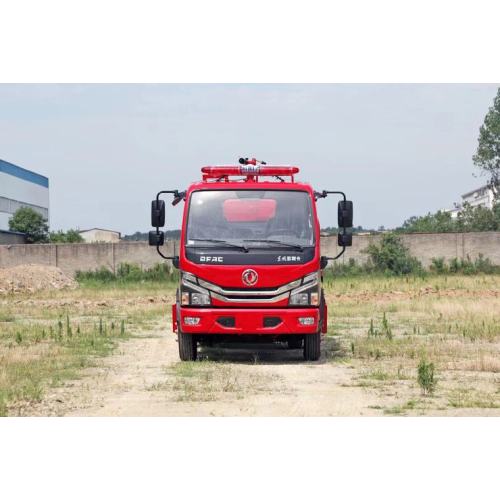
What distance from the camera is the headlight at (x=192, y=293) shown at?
13141 millimetres

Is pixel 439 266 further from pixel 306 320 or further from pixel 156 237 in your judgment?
pixel 306 320

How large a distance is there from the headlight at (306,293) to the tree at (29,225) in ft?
186

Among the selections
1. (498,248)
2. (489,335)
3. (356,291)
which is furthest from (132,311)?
(498,248)

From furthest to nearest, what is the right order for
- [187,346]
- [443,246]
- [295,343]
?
1. [443,246]
2. [295,343]
3. [187,346]

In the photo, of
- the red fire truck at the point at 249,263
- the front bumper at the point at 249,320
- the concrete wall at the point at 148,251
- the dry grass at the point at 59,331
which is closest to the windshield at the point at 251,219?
the red fire truck at the point at 249,263

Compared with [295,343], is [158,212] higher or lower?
higher

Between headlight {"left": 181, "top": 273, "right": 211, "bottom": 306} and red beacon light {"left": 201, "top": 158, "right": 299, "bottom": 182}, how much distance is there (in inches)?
107

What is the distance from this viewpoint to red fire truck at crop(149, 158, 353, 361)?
42.9ft

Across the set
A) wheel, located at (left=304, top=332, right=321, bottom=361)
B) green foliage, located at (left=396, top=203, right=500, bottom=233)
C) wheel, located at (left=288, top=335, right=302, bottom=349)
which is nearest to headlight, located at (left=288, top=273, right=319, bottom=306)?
wheel, located at (left=304, top=332, right=321, bottom=361)

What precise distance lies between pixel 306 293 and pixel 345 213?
1.49 meters

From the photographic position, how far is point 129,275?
3909cm

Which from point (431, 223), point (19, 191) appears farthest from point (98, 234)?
point (431, 223)

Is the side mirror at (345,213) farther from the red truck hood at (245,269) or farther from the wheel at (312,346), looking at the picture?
the wheel at (312,346)

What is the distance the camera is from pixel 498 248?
131ft
